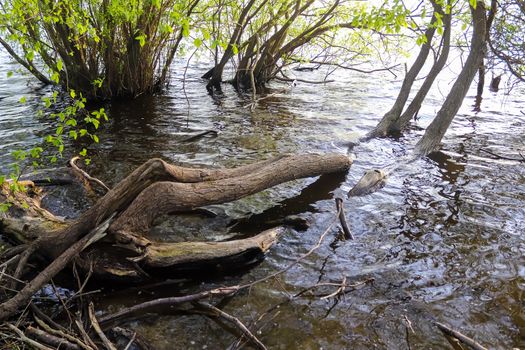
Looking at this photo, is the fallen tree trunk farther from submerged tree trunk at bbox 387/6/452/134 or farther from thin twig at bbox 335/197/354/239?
submerged tree trunk at bbox 387/6/452/134

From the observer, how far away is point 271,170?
616 cm

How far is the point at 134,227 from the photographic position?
4426mm

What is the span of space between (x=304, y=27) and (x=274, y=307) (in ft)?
40.6

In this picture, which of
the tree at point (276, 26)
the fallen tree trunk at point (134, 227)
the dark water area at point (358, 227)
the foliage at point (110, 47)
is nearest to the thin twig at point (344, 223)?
the dark water area at point (358, 227)

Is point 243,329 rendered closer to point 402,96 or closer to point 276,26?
point 402,96

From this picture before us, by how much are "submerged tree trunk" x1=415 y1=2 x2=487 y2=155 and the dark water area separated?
1.24 ft

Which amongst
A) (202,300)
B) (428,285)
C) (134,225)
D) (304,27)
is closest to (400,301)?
(428,285)

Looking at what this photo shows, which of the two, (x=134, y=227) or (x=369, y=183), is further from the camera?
(x=369, y=183)

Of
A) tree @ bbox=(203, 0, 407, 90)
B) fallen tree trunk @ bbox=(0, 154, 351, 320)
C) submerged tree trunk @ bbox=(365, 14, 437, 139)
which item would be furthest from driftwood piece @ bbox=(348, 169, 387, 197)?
tree @ bbox=(203, 0, 407, 90)

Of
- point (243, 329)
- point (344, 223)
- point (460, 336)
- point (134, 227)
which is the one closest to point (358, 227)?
point (344, 223)

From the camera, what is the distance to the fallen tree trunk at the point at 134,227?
4.18 m

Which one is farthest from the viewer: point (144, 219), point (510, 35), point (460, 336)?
point (510, 35)

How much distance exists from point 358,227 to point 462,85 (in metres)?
4.33

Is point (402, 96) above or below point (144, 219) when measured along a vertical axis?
above
